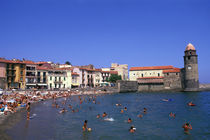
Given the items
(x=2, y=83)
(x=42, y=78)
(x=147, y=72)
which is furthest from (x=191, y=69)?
(x=2, y=83)

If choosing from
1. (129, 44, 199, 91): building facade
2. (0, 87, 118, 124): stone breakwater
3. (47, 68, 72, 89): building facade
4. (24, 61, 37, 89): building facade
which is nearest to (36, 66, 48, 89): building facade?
(24, 61, 37, 89): building facade

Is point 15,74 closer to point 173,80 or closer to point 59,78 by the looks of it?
point 59,78

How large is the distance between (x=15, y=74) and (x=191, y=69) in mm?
57334

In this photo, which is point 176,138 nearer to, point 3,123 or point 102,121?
point 102,121

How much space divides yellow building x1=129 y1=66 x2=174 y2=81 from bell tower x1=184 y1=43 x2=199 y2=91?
13.5 metres

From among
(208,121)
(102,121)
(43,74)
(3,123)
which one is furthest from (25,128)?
Answer: (43,74)

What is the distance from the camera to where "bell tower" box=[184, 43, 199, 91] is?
236 ft

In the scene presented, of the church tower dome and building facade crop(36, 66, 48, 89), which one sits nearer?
building facade crop(36, 66, 48, 89)

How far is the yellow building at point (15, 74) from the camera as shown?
194ft

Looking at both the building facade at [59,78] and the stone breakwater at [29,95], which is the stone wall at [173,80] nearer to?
the stone breakwater at [29,95]

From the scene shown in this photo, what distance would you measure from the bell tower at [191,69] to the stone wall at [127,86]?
67.8 feet

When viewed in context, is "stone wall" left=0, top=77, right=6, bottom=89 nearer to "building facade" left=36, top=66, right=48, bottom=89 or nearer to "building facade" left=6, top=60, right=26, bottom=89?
"building facade" left=6, top=60, right=26, bottom=89

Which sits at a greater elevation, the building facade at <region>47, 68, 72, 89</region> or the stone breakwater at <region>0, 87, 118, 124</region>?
the building facade at <region>47, 68, 72, 89</region>

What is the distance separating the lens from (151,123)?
79.6 feet
